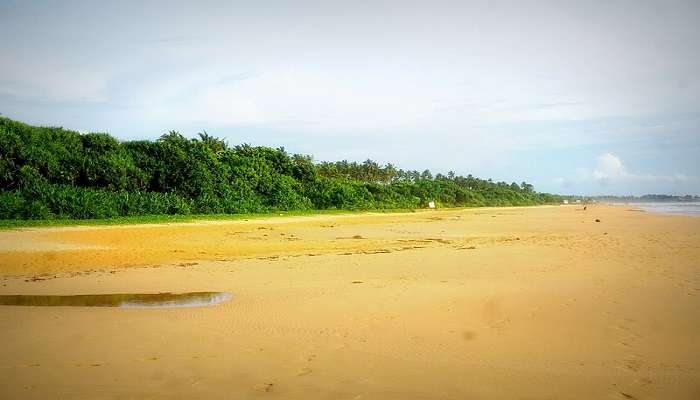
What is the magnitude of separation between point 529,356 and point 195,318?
425cm

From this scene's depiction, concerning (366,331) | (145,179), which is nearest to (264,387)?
(366,331)

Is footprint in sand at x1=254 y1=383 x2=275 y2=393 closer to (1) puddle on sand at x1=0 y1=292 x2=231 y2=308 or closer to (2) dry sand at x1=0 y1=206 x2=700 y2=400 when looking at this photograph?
Result: (2) dry sand at x1=0 y1=206 x2=700 y2=400

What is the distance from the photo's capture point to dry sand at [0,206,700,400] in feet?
12.1

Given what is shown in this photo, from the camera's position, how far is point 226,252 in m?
12.3

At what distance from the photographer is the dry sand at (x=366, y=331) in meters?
3.69

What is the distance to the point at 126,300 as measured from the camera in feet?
22.5

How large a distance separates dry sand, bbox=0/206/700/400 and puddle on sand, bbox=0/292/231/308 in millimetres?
318

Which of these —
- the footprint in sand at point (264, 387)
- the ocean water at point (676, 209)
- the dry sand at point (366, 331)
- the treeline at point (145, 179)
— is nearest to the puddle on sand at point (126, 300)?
the dry sand at point (366, 331)

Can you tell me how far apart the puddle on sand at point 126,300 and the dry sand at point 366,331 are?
12.5 inches

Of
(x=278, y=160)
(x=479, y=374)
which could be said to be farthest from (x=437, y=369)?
(x=278, y=160)

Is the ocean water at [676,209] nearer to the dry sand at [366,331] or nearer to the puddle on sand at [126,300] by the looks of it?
the dry sand at [366,331]

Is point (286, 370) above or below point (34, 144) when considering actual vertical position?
below

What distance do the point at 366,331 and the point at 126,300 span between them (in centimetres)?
427

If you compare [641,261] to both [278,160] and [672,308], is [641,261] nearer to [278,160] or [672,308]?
[672,308]
